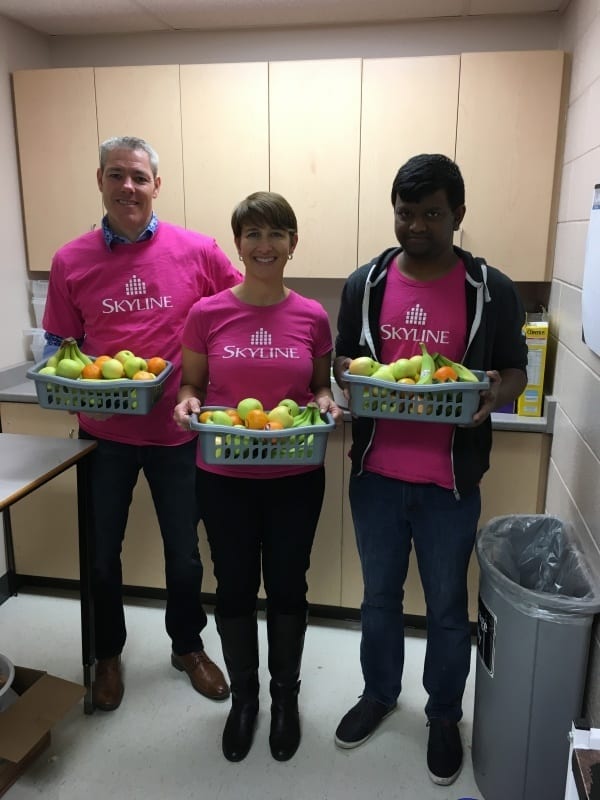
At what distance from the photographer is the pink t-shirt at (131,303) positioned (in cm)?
180

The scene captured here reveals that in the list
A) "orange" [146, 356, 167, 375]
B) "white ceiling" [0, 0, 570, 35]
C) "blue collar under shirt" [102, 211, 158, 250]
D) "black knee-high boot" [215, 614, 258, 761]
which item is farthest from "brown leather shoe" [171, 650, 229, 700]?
"white ceiling" [0, 0, 570, 35]

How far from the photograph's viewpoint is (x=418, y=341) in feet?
5.01

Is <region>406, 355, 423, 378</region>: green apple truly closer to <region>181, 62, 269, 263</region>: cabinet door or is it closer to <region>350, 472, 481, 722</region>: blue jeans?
<region>350, 472, 481, 722</region>: blue jeans

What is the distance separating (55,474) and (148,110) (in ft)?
4.97

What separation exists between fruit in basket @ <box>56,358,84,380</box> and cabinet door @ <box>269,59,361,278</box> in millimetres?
1081

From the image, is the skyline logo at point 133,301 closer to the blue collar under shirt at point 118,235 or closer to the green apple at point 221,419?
the blue collar under shirt at point 118,235

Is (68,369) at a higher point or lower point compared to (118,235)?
lower

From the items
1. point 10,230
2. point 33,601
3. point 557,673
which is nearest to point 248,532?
point 557,673

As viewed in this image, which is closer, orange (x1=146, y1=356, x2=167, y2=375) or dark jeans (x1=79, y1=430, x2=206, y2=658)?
orange (x1=146, y1=356, x2=167, y2=375)

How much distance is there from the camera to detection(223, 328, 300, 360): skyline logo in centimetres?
155

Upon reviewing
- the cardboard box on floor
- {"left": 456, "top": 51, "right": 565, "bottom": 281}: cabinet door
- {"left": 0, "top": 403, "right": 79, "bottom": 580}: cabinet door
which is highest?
{"left": 456, "top": 51, "right": 565, "bottom": 281}: cabinet door

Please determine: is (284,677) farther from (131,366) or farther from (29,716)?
(131,366)

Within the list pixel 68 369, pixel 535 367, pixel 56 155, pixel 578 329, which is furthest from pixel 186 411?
pixel 56 155

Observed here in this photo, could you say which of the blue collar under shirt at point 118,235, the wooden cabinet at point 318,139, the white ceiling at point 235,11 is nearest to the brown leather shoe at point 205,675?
the blue collar under shirt at point 118,235
